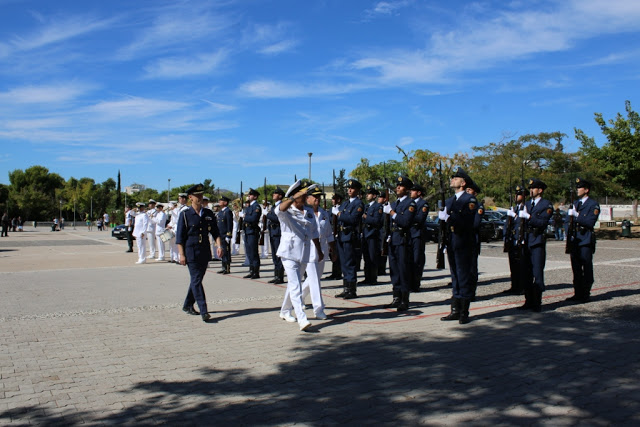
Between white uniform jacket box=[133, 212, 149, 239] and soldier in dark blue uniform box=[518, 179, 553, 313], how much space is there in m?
12.8

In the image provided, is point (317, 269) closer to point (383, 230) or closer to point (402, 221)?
point (402, 221)

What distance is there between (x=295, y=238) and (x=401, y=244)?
6.01 ft

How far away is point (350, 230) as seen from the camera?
1008 centimetres

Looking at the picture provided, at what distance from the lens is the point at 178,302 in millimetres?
9047

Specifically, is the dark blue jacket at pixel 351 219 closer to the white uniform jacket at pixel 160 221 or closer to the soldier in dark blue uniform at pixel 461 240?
the soldier in dark blue uniform at pixel 461 240

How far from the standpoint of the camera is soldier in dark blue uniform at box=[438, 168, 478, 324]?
23.5 ft

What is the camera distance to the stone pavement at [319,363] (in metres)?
4.13

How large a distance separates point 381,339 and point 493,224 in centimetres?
2191

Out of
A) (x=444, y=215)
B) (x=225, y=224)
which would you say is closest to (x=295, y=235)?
(x=444, y=215)

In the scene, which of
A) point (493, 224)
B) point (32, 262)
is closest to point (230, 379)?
point (32, 262)

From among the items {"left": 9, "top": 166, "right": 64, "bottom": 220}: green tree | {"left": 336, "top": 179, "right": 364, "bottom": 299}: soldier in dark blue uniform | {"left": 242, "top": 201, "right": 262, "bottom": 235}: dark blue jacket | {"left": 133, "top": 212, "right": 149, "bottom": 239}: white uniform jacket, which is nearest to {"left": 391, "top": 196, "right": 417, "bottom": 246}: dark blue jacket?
{"left": 336, "top": 179, "right": 364, "bottom": 299}: soldier in dark blue uniform

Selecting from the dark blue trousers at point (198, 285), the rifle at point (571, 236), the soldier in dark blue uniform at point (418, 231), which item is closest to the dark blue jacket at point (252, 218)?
the soldier in dark blue uniform at point (418, 231)

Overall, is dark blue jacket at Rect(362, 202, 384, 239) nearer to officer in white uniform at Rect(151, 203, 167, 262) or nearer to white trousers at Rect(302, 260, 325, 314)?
white trousers at Rect(302, 260, 325, 314)

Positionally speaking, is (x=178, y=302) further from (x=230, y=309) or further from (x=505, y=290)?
(x=505, y=290)
